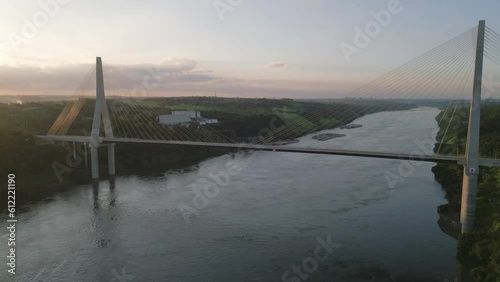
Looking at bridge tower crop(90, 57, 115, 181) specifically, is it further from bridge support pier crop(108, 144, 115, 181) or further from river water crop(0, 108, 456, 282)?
river water crop(0, 108, 456, 282)

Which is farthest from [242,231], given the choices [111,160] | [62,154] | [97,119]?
[62,154]

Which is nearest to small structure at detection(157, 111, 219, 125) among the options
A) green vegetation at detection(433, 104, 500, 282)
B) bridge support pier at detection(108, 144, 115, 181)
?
bridge support pier at detection(108, 144, 115, 181)

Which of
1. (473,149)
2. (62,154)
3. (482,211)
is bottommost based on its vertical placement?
(482,211)

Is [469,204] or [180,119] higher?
[180,119]

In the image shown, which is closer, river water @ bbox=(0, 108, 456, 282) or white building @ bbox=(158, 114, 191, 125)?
river water @ bbox=(0, 108, 456, 282)

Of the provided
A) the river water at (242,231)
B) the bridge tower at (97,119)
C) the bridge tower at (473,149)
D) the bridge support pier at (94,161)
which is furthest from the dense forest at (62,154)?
the bridge tower at (473,149)

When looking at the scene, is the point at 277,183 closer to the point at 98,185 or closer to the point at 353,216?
the point at 353,216

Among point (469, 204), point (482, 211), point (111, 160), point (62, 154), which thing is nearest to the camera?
point (469, 204)

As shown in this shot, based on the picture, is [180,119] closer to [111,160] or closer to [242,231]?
[111,160]
